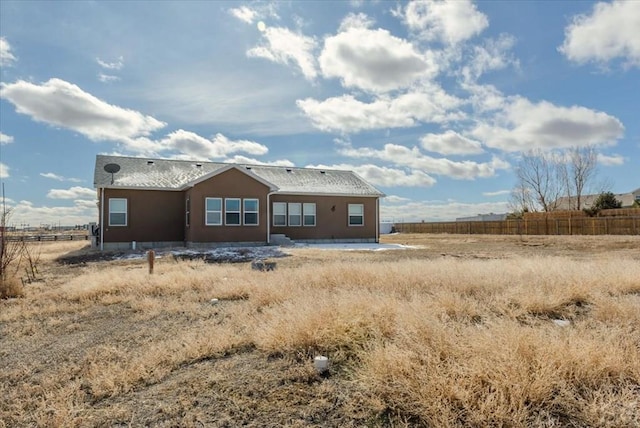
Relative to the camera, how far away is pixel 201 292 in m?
7.89

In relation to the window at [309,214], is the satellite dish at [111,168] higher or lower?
higher

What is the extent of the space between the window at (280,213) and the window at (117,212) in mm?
7876

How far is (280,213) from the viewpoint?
2398 cm

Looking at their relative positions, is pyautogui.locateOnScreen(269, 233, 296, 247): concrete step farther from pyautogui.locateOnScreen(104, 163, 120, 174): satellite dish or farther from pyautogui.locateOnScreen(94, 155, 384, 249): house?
pyautogui.locateOnScreen(104, 163, 120, 174): satellite dish

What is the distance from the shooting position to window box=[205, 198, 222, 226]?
20.1 meters

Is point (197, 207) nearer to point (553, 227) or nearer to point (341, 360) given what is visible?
point (341, 360)

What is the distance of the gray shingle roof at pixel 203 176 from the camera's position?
68.2 ft

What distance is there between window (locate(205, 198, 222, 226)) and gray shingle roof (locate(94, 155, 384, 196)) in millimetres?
1246

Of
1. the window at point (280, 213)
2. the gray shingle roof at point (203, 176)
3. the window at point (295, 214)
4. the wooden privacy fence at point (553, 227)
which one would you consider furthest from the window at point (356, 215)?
the wooden privacy fence at point (553, 227)

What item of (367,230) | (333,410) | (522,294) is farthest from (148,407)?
(367,230)

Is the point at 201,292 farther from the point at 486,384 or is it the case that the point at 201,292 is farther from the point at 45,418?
the point at 486,384

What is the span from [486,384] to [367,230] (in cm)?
2304

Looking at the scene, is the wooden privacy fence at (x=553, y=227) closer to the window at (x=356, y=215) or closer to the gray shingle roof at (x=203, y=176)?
the gray shingle roof at (x=203, y=176)


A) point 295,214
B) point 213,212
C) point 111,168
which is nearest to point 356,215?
point 295,214
